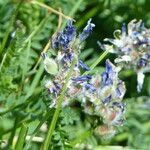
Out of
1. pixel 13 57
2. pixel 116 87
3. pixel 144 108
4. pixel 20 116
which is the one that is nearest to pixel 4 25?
pixel 13 57

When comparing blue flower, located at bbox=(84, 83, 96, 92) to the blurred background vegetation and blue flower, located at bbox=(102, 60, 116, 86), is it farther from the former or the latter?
the blurred background vegetation

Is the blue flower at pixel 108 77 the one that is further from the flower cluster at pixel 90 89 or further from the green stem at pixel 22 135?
the green stem at pixel 22 135

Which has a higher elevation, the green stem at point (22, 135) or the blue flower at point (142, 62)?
the blue flower at point (142, 62)

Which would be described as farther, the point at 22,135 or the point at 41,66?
the point at 41,66

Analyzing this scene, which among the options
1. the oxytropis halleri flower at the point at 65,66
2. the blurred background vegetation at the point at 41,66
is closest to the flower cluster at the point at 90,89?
the oxytropis halleri flower at the point at 65,66

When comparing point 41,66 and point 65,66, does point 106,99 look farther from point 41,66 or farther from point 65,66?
point 41,66

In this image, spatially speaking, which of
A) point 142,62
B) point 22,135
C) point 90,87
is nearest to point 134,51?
point 142,62

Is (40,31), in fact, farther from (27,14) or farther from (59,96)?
(59,96)

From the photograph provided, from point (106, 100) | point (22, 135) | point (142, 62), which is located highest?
point (142, 62)
